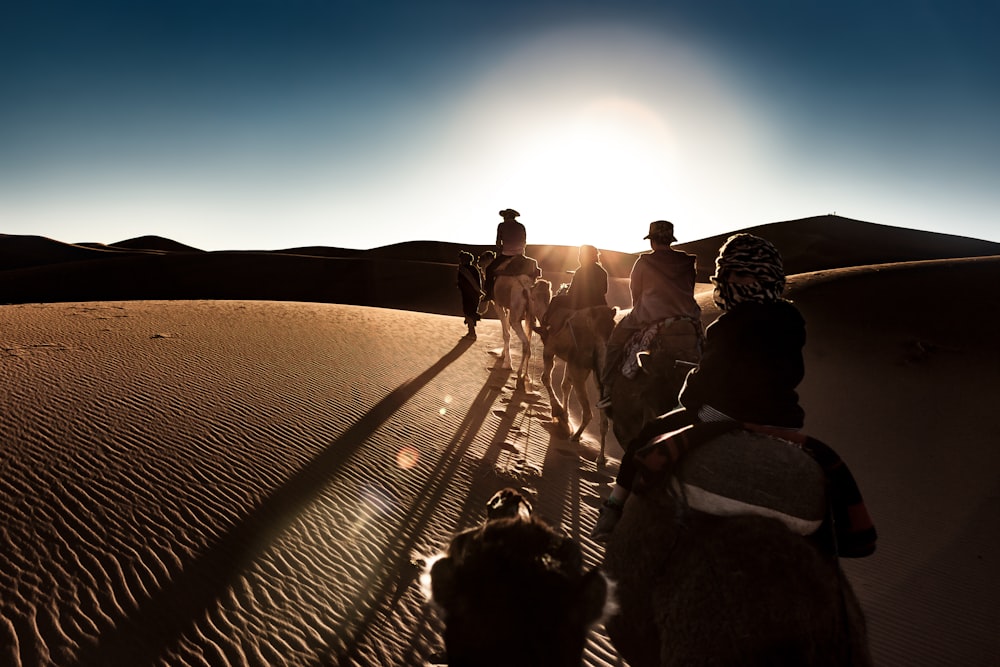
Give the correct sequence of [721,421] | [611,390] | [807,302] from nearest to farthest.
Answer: [721,421], [611,390], [807,302]

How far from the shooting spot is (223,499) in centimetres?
509

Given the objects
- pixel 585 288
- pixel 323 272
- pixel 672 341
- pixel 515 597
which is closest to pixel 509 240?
pixel 585 288

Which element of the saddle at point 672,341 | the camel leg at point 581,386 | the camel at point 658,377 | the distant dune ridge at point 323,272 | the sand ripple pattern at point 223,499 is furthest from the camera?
the distant dune ridge at point 323,272

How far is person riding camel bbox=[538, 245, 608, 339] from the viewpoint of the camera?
750cm

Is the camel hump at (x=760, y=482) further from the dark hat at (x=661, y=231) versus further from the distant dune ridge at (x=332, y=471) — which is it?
the dark hat at (x=661, y=231)

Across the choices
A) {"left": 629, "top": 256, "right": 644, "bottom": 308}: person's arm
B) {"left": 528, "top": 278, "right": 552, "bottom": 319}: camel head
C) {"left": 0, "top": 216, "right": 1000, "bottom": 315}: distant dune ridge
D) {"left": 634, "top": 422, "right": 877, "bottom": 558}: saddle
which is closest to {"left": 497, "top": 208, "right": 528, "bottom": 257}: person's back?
{"left": 528, "top": 278, "right": 552, "bottom": 319}: camel head

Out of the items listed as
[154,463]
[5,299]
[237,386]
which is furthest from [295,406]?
[5,299]

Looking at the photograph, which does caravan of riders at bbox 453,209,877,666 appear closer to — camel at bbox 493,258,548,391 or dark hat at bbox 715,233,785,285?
dark hat at bbox 715,233,785,285

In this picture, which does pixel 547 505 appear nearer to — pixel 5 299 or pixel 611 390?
pixel 611 390

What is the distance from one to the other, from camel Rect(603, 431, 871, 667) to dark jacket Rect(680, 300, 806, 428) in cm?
14

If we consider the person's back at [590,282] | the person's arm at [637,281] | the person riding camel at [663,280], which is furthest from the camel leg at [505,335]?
the person riding camel at [663,280]

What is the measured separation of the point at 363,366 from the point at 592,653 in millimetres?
8303

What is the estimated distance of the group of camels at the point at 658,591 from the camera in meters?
1.50

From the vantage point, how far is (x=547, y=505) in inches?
242
